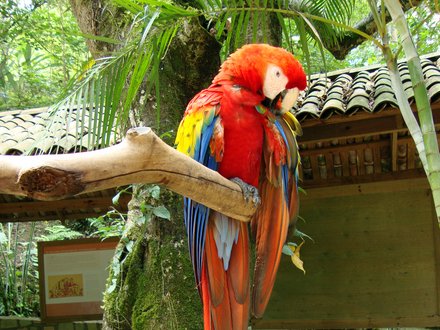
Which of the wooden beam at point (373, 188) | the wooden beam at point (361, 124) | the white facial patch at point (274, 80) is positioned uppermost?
the wooden beam at point (361, 124)

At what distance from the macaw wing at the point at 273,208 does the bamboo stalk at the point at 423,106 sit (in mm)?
385

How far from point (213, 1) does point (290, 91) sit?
0.80 metres

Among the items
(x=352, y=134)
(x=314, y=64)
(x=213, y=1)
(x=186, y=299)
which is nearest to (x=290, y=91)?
(x=213, y=1)

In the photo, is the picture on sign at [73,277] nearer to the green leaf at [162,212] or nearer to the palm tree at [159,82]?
the palm tree at [159,82]

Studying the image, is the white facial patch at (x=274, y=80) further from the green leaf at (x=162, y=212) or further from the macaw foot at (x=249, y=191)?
the green leaf at (x=162, y=212)

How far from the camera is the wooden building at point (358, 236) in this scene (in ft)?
11.6

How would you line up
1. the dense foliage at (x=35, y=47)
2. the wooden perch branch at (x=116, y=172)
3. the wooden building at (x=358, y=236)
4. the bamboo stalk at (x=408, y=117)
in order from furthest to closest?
the dense foliage at (x=35, y=47) < the wooden building at (x=358, y=236) < the bamboo stalk at (x=408, y=117) < the wooden perch branch at (x=116, y=172)

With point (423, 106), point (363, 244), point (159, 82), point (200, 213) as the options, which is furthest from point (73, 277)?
point (423, 106)

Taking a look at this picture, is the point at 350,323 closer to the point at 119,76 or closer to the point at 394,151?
the point at 394,151

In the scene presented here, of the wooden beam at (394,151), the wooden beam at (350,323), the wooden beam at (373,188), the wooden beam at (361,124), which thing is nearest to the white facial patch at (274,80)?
the wooden beam at (361,124)

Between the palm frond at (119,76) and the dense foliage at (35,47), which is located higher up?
the dense foliage at (35,47)

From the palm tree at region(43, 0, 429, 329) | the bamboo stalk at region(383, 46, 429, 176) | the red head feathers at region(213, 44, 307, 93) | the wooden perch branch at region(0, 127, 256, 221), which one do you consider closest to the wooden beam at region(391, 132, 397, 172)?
the palm tree at region(43, 0, 429, 329)

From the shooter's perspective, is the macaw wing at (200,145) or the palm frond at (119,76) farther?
the palm frond at (119,76)

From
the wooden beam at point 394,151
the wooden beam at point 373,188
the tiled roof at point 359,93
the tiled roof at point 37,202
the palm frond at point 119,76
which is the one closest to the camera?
the palm frond at point 119,76
